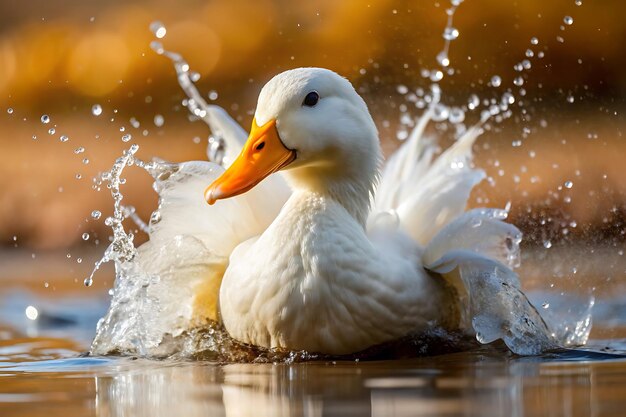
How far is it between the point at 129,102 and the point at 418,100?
3484 millimetres

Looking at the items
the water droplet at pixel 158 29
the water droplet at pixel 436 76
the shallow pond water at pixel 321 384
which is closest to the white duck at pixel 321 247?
the shallow pond water at pixel 321 384

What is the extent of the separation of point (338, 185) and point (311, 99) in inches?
13.8

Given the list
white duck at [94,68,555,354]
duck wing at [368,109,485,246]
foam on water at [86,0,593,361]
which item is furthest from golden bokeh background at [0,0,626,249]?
white duck at [94,68,555,354]

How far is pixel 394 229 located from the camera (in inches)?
181

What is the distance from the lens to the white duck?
13.2 feet

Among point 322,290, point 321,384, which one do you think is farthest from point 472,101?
point 321,384

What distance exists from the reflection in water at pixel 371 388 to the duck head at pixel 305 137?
0.72 meters

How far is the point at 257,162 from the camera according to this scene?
4168mm

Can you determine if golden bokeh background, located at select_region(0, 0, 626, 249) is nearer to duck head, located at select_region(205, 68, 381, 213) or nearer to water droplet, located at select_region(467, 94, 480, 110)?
water droplet, located at select_region(467, 94, 480, 110)

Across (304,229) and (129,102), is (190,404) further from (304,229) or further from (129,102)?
(129,102)

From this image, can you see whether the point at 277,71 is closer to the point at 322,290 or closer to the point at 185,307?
the point at 185,307

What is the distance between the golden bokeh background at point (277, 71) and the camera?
8.41m

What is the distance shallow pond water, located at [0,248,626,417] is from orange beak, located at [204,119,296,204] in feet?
2.01

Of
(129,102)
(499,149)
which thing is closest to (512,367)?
(499,149)
